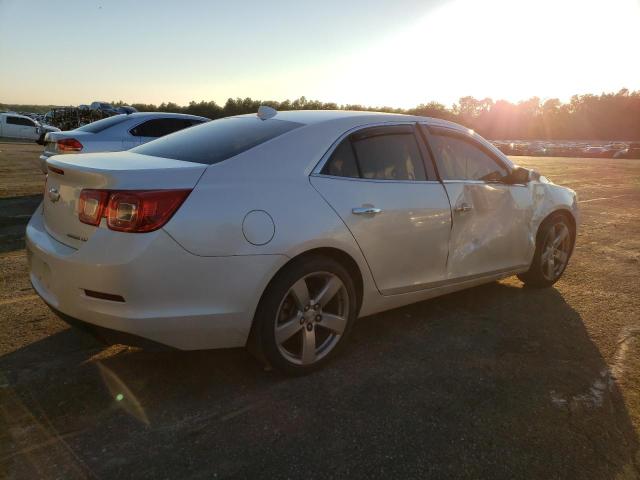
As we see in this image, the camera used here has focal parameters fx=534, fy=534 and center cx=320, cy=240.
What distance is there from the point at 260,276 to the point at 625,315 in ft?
10.8

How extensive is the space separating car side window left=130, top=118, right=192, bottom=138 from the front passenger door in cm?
645

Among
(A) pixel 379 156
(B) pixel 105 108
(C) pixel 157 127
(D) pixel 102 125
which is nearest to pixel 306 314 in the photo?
(A) pixel 379 156

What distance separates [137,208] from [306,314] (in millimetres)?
1125

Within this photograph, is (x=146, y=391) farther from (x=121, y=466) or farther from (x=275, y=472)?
(x=275, y=472)

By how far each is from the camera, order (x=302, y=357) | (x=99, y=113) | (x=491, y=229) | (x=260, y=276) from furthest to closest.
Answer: (x=99, y=113) < (x=491, y=229) < (x=302, y=357) < (x=260, y=276)

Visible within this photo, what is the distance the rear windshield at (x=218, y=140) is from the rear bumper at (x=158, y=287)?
24.9 inches

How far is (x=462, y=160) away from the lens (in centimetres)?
415

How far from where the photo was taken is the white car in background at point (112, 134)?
8281mm

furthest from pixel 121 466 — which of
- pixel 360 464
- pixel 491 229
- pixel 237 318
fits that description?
pixel 491 229

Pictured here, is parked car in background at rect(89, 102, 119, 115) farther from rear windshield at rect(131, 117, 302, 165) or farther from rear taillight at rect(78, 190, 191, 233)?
rear taillight at rect(78, 190, 191, 233)

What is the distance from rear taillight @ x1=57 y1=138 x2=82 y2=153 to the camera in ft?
26.9

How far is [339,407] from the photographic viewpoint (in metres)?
2.83

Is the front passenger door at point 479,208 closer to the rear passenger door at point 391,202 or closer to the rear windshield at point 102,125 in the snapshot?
the rear passenger door at point 391,202

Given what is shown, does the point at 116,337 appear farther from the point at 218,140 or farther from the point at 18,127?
the point at 18,127
